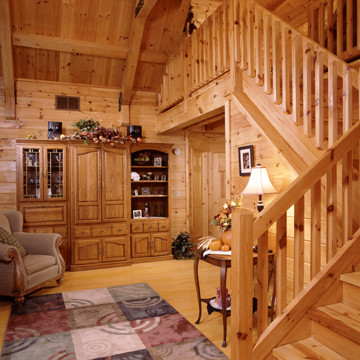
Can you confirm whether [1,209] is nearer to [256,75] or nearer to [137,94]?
[137,94]

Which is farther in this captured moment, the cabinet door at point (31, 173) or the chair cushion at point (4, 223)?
the cabinet door at point (31, 173)

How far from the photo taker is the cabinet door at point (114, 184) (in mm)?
5527

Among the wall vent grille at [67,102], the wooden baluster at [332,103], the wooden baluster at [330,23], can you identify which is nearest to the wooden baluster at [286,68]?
the wooden baluster at [332,103]

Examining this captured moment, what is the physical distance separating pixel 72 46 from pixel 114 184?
2207 mm

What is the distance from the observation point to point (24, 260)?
13.2 feet

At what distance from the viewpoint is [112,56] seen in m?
5.42

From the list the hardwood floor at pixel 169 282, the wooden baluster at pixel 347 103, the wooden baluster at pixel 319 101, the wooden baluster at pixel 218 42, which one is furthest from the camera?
the wooden baluster at pixel 218 42

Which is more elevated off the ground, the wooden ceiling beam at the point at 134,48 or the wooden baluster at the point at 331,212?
the wooden ceiling beam at the point at 134,48

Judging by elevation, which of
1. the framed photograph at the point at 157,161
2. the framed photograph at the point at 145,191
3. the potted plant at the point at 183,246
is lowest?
the potted plant at the point at 183,246

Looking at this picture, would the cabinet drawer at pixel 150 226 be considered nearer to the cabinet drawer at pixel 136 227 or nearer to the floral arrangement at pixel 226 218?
the cabinet drawer at pixel 136 227

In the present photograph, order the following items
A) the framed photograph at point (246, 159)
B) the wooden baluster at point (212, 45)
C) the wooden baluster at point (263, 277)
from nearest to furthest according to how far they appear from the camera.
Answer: the wooden baluster at point (263, 277) → the framed photograph at point (246, 159) → the wooden baluster at point (212, 45)

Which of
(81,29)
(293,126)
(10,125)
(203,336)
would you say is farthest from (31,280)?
(81,29)

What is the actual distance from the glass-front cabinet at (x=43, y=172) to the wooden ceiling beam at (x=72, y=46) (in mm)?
1475

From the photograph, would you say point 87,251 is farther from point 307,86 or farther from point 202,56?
point 307,86
